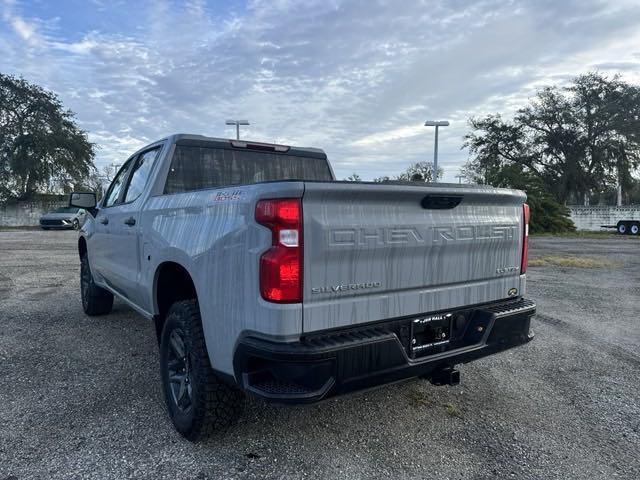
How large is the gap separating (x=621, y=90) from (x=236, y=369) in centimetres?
4579

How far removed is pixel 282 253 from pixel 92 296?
14.9ft

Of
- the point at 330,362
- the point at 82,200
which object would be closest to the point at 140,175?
the point at 82,200

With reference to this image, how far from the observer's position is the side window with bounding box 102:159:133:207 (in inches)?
194

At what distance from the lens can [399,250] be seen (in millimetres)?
2699

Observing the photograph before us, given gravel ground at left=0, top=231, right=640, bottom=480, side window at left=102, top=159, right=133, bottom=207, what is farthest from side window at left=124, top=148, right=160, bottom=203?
gravel ground at left=0, top=231, right=640, bottom=480

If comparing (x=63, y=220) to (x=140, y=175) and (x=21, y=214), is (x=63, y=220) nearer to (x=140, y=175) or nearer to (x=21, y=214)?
(x=21, y=214)

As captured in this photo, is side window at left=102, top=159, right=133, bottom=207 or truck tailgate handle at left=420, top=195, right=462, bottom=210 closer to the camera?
truck tailgate handle at left=420, top=195, right=462, bottom=210

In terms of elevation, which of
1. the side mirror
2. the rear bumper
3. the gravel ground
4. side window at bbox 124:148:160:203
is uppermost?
side window at bbox 124:148:160:203

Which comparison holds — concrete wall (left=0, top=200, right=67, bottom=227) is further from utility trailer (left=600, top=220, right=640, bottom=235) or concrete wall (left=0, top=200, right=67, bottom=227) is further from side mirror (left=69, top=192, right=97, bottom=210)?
utility trailer (left=600, top=220, right=640, bottom=235)

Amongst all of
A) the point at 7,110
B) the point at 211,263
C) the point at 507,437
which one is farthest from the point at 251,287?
the point at 7,110

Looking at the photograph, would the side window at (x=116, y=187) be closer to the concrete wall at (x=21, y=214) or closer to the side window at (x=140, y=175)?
the side window at (x=140, y=175)

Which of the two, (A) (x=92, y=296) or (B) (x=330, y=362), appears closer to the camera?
(B) (x=330, y=362)

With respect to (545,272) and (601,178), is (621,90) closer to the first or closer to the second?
(601,178)

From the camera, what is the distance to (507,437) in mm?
3164
